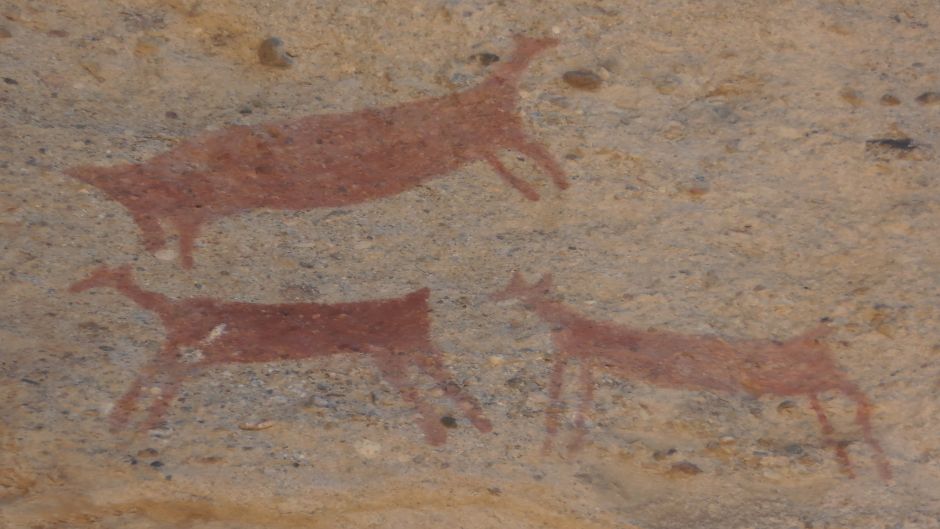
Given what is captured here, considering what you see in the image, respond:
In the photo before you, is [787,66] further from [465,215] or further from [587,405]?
[587,405]

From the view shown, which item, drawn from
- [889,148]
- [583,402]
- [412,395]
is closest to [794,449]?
[583,402]

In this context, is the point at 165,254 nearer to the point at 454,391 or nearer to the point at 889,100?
the point at 454,391

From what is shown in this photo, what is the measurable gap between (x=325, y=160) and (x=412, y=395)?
117 cm

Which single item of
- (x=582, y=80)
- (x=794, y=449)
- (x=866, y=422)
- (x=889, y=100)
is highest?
(x=889, y=100)

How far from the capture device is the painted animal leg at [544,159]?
153 inches

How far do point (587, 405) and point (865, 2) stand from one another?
2242 mm

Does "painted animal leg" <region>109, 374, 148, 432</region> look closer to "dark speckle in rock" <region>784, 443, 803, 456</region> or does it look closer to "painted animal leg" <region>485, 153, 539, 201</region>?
"painted animal leg" <region>485, 153, 539, 201</region>

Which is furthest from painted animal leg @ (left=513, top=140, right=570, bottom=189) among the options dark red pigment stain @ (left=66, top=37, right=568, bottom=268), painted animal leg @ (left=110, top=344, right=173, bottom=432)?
painted animal leg @ (left=110, top=344, right=173, bottom=432)

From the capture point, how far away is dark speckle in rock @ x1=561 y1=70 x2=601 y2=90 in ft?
13.6

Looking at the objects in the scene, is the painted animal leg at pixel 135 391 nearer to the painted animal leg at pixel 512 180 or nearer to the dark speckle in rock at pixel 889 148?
the painted animal leg at pixel 512 180

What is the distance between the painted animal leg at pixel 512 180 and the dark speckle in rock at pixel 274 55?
34.4 inches

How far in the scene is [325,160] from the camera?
Answer: 13.1 ft

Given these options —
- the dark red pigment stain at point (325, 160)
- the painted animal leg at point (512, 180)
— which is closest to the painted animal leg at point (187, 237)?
the dark red pigment stain at point (325, 160)

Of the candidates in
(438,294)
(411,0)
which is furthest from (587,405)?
(411,0)
